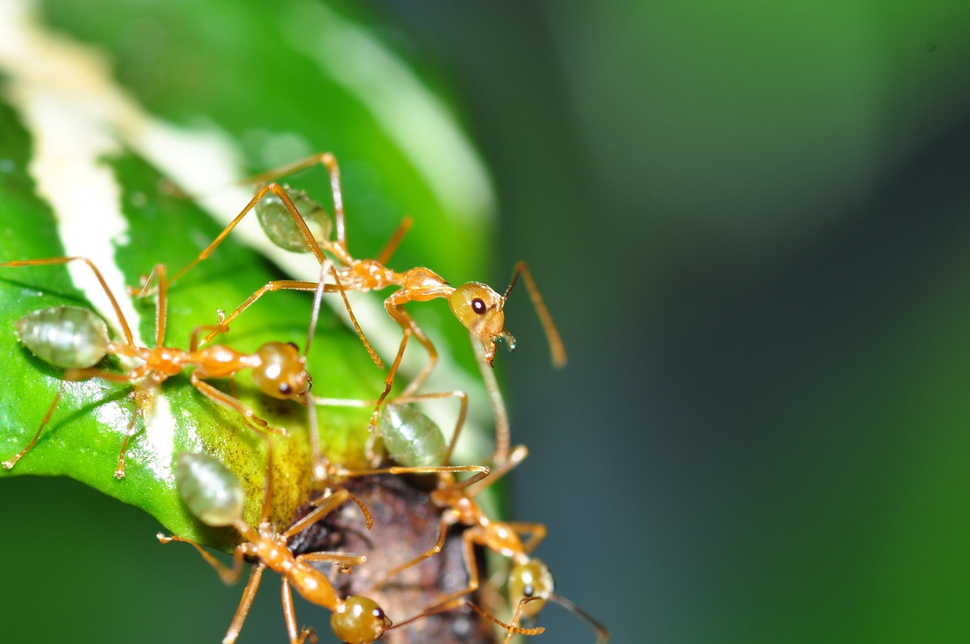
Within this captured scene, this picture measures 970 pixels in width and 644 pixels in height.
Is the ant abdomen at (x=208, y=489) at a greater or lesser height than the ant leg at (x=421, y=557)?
greater

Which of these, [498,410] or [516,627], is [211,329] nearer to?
[498,410]

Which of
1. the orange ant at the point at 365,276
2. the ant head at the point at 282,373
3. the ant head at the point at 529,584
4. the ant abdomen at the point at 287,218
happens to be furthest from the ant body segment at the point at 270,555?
the ant abdomen at the point at 287,218

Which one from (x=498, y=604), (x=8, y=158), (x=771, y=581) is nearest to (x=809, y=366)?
(x=771, y=581)

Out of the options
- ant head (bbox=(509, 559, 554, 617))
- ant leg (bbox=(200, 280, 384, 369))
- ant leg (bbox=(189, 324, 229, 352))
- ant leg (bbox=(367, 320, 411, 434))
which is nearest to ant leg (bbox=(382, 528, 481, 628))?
ant head (bbox=(509, 559, 554, 617))

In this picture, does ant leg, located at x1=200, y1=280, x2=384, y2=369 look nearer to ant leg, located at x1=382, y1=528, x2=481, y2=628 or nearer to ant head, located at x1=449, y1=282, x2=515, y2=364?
ant head, located at x1=449, y1=282, x2=515, y2=364

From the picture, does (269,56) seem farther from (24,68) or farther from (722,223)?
(722,223)

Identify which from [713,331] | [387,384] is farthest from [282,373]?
[713,331]

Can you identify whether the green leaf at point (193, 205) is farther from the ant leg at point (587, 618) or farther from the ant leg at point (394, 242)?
the ant leg at point (587, 618)
